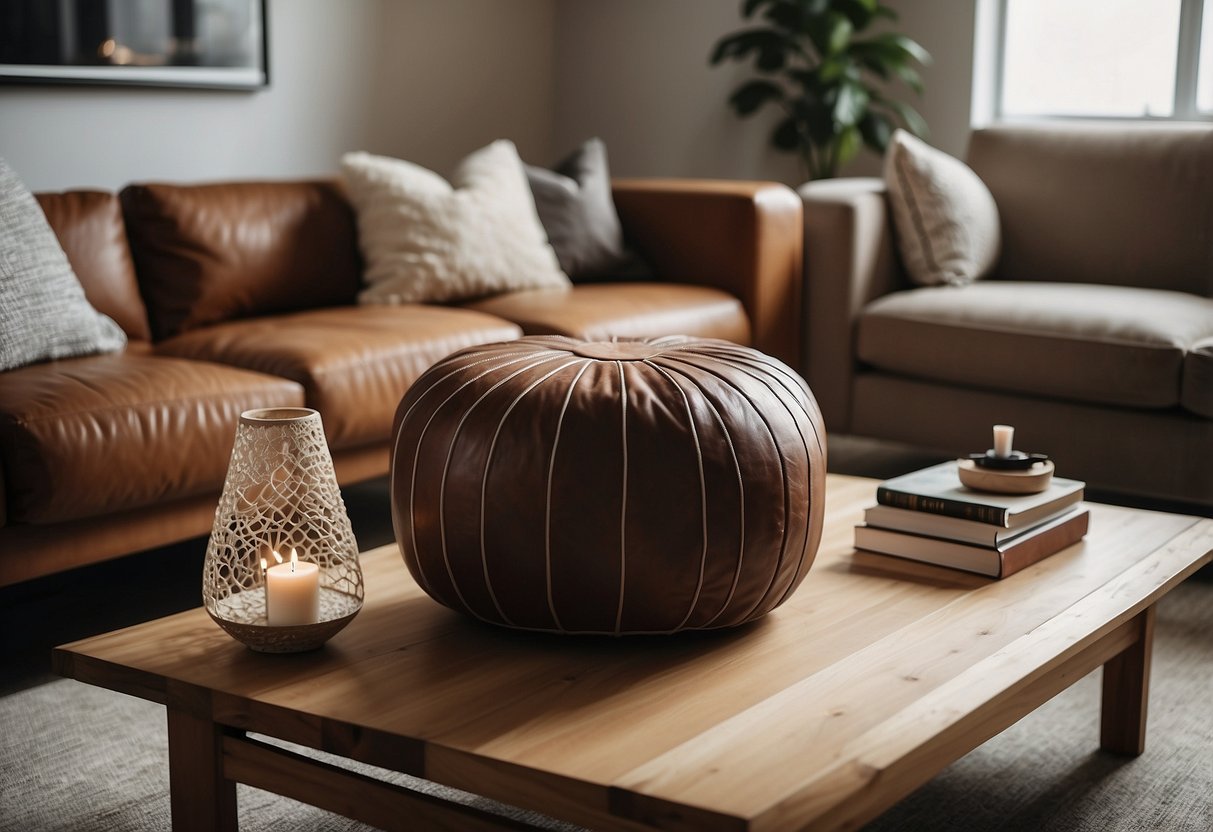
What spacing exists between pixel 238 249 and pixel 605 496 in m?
2.00

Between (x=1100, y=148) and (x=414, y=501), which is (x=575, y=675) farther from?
(x=1100, y=148)

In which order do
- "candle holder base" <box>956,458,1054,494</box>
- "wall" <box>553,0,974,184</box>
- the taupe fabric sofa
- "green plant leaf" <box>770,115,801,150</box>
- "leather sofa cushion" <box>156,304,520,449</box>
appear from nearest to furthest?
"candle holder base" <box>956,458,1054,494</box>, "leather sofa cushion" <box>156,304,520,449</box>, the taupe fabric sofa, "green plant leaf" <box>770,115,801,150</box>, "wall" <box>553,0,974,184</box>

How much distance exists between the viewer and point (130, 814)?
172 centimetres

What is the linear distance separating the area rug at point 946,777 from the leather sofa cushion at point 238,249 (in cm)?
114

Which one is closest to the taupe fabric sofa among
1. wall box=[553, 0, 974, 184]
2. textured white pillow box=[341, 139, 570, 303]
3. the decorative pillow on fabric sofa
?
textured white pillow box=[341, 139, 570, 303]

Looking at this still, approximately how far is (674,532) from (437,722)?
0.32 meters

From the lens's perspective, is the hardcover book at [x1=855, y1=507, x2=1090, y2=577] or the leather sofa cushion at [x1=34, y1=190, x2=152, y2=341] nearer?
the hardcover book at [x1=855, y1=507, x2=1090, y2=577]

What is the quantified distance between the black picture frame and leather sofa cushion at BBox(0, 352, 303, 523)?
3.92 feet

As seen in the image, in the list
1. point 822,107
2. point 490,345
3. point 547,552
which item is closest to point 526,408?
point 547,552

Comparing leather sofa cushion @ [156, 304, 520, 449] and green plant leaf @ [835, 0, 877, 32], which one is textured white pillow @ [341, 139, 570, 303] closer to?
leather sofa cushion @ [156, 304, 520, 449]

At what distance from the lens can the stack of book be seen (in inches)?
66.8

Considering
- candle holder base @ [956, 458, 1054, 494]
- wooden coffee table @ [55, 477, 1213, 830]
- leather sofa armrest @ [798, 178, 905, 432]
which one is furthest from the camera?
leather sofa armrest @ [798, 178, 905, 432]

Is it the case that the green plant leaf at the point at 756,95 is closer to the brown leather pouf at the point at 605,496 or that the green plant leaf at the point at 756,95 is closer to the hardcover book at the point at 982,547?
the hardcover book at the point at 982,547

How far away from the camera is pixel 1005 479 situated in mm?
1811
